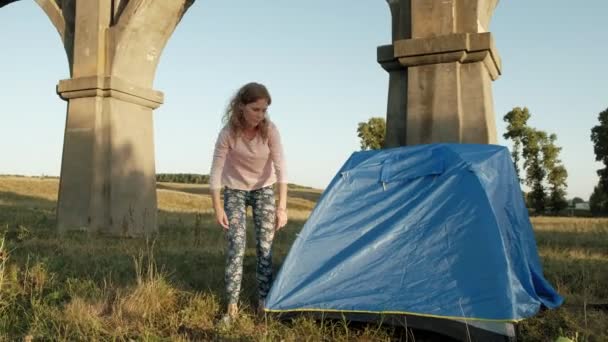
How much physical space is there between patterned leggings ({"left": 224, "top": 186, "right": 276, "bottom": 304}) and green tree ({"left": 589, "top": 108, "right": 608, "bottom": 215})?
4369 centimetres

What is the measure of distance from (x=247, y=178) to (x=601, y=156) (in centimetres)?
4526

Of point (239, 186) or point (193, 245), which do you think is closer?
point (239, 186)

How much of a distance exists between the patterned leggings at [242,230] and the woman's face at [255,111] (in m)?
0.57

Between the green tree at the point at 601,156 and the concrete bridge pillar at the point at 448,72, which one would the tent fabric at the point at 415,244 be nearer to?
the concrete bridge pillar at the point at 448,72

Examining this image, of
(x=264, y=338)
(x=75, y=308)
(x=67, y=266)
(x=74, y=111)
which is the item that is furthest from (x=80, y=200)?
(x=264, y=338)

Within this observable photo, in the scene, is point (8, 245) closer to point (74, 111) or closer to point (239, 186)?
point (74, 111)

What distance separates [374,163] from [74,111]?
7.79 meters

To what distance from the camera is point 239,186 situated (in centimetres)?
430

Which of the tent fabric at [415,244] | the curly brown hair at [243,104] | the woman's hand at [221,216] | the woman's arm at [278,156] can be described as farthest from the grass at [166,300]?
the curly brown hair at [243,104]

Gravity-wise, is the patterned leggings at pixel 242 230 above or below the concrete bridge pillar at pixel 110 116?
below

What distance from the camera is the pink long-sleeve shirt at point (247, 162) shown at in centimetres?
420

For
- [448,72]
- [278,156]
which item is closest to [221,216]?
[278,156]

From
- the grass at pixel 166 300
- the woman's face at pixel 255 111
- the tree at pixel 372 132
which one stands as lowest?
the grass at pixel 166 300

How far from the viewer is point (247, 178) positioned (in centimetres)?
428
